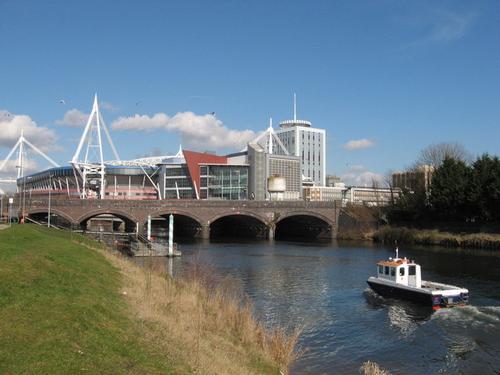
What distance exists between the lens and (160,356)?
15352mm

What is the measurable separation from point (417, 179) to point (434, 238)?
19955 millimetres

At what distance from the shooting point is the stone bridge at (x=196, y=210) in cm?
10506

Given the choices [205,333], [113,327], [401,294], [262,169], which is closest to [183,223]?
[262,169]

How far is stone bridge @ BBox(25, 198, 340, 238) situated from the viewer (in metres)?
105

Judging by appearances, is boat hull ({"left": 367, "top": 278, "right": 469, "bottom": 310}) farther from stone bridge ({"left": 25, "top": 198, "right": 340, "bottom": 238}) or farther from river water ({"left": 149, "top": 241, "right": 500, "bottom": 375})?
stone bridge ({"left": 25, "top": 198, "right": 340, "bottom": 238})

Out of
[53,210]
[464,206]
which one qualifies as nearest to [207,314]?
[464,206]

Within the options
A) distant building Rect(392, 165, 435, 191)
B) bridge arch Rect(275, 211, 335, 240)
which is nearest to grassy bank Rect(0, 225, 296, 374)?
distant building Rect(392, 165, 435, 191)

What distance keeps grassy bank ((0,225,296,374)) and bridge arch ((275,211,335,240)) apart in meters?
86.7

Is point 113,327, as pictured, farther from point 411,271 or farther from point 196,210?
point 196,210

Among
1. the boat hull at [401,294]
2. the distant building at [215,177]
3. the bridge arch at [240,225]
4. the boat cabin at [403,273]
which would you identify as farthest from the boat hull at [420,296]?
the distant building at [215,177]

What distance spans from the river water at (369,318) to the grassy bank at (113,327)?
11.3 ft

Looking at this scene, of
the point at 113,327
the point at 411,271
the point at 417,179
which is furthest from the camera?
the point at 417,179

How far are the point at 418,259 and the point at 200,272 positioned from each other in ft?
105

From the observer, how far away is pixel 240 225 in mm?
133875
